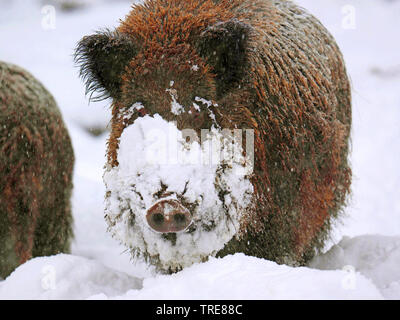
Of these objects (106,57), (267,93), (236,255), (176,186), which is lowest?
(236,255)

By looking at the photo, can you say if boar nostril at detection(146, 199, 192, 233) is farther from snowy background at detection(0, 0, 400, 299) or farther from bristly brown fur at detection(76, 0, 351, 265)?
bristly brown fur at detection(76, 0, 351, 265)

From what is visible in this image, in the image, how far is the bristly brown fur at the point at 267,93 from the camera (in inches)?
105

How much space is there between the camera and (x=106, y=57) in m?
2.78

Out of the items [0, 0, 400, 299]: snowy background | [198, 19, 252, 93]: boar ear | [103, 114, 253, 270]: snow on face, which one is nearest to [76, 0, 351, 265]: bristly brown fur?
[198, 19, 252, 93]: boar ear

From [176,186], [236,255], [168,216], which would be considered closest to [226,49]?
[176,186]

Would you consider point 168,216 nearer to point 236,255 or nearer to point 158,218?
point 158,218

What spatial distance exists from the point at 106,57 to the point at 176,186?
2.92ft

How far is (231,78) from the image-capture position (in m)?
2.72

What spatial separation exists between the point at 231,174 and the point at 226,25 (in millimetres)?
785

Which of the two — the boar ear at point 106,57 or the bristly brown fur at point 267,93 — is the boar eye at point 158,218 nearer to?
the bristly brown fur at point 267,93

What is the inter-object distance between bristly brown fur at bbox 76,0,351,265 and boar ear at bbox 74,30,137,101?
0.05 meters

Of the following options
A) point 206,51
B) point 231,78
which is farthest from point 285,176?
point 206,51

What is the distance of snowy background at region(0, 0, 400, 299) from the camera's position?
2.12 m

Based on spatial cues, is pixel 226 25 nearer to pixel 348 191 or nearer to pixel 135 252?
pixel 135 252
